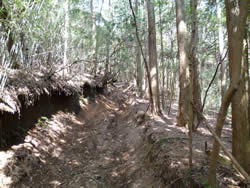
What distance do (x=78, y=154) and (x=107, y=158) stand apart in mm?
879

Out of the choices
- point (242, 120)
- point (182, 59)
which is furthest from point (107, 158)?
point (242, 120)

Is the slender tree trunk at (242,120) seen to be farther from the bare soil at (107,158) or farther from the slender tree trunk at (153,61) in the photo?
the slender tree trunk at (153,61)

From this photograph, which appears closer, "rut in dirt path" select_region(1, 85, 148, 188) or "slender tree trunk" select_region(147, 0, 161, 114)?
"rut in dirt path" select_region(1, 85, 148, 188)

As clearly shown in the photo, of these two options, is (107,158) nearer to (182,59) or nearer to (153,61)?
(182,59)

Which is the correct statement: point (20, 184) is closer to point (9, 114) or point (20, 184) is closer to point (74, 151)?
point (9, 114)

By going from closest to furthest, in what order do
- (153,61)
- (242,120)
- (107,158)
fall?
(242,120)
(107,158)
(153,61)

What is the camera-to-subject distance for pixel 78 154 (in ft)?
18.7

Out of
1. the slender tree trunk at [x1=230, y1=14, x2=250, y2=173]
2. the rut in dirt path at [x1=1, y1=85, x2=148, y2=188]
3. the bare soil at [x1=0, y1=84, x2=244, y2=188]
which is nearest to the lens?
the slender tree trunk at [x1=230, y1=14, x2=250, y2=173]

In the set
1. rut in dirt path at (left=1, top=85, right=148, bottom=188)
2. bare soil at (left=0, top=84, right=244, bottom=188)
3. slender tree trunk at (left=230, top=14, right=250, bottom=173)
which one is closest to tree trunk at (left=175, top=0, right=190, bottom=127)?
bare soil at (left=0, top=84, right=244, bottom=188)

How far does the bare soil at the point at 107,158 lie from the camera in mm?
3451

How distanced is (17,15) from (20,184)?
4210 mm

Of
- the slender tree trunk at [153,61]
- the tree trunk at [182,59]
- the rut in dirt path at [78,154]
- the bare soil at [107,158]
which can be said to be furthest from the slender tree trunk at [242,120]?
the slender tree trunk at [153,61]

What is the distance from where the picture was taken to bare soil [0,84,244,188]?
3.45 m

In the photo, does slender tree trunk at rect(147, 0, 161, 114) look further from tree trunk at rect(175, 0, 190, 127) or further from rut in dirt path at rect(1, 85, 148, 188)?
tree trunk at rect(175, 0, 190, 127)
